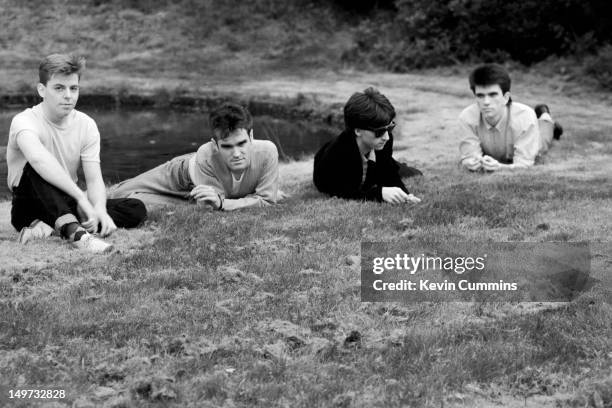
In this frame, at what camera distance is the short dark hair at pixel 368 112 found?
7141 mm

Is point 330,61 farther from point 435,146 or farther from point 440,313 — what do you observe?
point 440,313

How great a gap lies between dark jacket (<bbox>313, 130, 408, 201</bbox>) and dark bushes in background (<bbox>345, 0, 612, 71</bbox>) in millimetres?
8452

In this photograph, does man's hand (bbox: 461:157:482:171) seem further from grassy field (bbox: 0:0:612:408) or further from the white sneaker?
the white sneaker

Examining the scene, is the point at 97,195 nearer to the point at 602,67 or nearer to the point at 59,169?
the point at 59,169

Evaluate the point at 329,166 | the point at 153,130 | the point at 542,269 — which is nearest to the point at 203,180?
the point at 329,166

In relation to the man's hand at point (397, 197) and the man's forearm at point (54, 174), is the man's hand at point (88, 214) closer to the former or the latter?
the man's forearm at point (54, 174)

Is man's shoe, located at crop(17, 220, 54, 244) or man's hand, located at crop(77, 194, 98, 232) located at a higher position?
man's hand, located at crop(77, 194, 98, 232)

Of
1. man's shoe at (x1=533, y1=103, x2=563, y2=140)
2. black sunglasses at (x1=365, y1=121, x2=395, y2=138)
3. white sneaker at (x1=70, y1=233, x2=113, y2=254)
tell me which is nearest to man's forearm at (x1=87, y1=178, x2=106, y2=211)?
white sneaker at (x1=70, y1=233, x2=113, y2=254)

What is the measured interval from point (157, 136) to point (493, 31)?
6210 mm

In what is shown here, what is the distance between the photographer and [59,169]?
638cm

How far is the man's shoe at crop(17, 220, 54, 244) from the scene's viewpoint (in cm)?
635

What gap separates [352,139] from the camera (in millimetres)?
7305

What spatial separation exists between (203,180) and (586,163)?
3613 millimetres

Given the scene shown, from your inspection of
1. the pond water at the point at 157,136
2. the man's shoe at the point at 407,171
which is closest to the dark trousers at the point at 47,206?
the man's shoe at the point at 407,171
